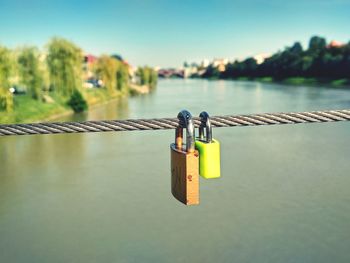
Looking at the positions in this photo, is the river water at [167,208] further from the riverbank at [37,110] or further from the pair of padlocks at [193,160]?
the riverbank at [37,110]

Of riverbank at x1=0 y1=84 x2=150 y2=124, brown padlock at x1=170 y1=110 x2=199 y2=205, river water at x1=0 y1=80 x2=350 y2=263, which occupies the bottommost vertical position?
river water at x1=0 y1=80 x2=350 y2=263

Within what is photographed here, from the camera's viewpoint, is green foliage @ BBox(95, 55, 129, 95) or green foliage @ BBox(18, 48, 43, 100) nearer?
green foliage @ BBox(18, 48, 43, 100)

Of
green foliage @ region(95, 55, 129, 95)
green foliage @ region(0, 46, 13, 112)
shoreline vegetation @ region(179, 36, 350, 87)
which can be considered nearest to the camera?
green foliage @ region(0, 46, 13, 112)

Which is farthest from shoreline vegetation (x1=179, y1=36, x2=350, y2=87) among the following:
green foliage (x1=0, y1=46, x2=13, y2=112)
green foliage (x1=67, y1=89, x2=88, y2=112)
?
green foliage (x1=0, y1=46, x2=13, y2=112)

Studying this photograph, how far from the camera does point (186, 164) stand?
1510 mm

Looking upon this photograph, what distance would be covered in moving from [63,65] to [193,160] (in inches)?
1229

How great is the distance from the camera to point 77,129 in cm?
149

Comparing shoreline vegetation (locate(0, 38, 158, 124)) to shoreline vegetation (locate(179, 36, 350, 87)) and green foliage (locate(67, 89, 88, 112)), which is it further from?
shoreline vegetation (locate(179, 36, 350, 87))

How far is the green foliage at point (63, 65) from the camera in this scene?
30.9 metres

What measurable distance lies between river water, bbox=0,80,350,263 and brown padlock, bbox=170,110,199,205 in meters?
5.97

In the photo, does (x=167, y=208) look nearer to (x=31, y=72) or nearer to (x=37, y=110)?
(x=37, y=110)

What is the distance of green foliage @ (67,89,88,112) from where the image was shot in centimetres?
3165

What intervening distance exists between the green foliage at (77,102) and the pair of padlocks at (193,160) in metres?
31.0

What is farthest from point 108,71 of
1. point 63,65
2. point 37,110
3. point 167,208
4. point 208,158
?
point 208,158
